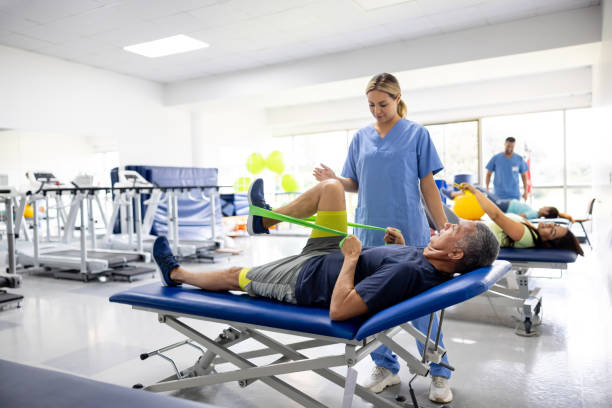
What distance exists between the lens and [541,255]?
2.73 m

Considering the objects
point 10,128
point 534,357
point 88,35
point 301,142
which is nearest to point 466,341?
point 534,357

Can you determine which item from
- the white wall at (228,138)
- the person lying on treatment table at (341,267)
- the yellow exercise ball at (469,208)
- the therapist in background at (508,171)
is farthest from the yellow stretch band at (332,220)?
the white wall at (228,138)

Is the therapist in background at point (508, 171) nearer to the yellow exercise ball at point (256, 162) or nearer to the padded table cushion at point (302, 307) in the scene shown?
the yellow exercise ball at point (256, 162)

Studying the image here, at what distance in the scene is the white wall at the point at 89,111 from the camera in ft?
18.8

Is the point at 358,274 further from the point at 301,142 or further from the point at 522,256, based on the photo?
the point at 301,142

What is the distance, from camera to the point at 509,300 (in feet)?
8.75

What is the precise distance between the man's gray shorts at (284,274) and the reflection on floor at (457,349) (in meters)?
0.49

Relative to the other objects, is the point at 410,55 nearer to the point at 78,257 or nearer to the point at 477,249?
the point at 78,257

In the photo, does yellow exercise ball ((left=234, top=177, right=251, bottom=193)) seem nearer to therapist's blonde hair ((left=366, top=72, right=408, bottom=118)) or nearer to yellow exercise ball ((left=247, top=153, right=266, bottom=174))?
yellow exercise ball ((left=247, top=153, right=266, bottom=174))

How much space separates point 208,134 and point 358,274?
7.68 m

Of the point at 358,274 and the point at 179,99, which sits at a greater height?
the point at 179,99

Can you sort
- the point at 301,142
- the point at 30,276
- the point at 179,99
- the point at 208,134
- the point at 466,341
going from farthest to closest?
the point at 301,142 < the point at 208,134 < the point at 179,99 < the point at 30,276 < the point at 466,341

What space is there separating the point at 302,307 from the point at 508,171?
496 cm

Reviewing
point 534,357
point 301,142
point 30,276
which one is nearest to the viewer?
point 534,357
